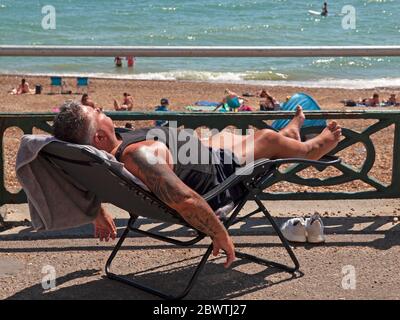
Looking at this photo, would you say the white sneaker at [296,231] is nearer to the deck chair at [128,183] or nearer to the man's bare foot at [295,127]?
the man's bare foot at [295,127]

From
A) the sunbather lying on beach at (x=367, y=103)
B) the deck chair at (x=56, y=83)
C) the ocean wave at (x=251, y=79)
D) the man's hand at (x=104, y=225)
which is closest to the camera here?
the man's hand at (x=104, y=225)

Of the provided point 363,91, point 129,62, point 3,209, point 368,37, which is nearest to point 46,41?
point 129,62

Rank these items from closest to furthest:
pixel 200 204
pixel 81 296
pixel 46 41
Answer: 1. pixel 200 204
2. pixel 81 296
3. pixel 46 41

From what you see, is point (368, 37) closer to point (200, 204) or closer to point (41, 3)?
point (41, 3)

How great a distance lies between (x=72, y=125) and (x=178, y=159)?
60 cm

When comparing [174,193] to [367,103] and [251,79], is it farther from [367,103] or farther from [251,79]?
[251,79]

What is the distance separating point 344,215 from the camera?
18.7 ft

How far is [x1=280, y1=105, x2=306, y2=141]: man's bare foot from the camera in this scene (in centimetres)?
502

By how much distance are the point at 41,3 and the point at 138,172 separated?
210ft

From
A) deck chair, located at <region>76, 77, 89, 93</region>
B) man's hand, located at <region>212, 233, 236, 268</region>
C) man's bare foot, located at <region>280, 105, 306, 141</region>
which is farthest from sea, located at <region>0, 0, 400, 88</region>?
man's hand, located at <region>212, 233, 236, 268</region>

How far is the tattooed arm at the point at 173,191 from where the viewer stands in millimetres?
4016

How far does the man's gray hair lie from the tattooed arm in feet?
0.74

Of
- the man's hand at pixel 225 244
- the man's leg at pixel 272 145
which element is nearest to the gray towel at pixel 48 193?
the man's hand at pixel 225 244

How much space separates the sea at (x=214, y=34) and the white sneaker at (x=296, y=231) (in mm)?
18983
